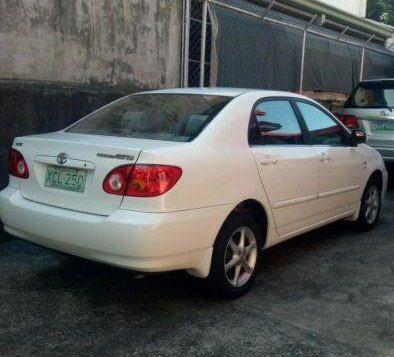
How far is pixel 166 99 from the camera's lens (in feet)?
14.7

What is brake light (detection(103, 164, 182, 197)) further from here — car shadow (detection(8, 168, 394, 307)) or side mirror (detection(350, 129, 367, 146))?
side mirror (detection(350, 129, 367, 146))

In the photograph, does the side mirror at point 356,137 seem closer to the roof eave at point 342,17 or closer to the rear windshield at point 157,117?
the rear windshield at point 157,117

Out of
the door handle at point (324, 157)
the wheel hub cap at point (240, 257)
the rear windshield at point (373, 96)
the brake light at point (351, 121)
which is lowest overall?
the wheel hub cap at point (240, 257)

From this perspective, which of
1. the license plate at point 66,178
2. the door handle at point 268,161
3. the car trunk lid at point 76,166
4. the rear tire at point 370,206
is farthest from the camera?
the rear tire at point 370,206

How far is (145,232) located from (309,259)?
2.26m

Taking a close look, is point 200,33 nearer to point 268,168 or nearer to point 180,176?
point 268,168

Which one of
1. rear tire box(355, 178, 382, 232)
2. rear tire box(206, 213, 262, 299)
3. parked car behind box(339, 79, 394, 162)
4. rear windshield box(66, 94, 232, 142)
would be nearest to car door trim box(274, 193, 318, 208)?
rear tire box(206, 213, 262, 299)

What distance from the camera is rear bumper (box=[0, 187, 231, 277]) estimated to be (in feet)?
10.8

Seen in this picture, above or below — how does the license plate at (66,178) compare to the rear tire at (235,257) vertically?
above

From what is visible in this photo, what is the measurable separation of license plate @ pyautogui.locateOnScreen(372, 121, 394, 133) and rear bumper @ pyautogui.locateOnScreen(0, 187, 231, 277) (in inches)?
201

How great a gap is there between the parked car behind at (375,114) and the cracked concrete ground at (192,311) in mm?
3478

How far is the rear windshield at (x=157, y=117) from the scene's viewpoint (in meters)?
3.89

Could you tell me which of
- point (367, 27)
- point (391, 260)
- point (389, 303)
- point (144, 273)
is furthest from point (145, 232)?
point (367, 27)

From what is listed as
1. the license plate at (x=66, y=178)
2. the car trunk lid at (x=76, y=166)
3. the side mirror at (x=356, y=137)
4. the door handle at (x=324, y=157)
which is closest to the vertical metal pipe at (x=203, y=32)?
the side mirror at (x=356, y=137)
